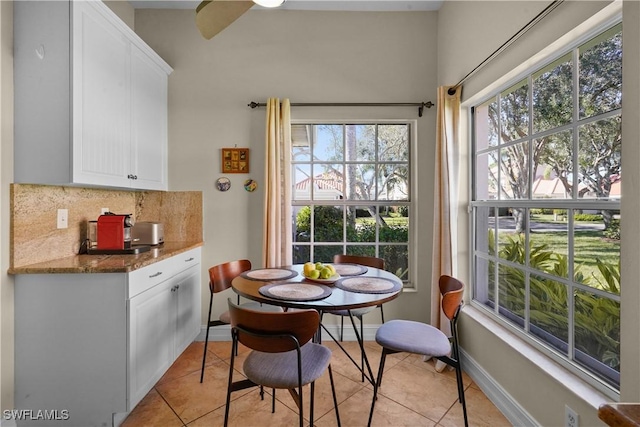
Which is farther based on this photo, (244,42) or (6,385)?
(244,42)

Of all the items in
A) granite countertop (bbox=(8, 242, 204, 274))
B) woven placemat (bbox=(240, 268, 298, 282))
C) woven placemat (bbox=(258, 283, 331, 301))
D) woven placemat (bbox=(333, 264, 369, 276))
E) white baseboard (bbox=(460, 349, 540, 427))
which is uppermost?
granite countertop (bbox=(8, 242, 204, 274))

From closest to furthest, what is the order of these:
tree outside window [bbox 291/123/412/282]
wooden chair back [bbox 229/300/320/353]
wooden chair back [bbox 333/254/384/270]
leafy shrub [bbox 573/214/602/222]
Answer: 1. wooden chair back [bbox 229/300/320/353]
2. leafy shrub [bbox 573/214/602/222]
3. wooden chair back [bbox 333/254/384/270]
4. tree outside window [bbox 291/123/412/282]

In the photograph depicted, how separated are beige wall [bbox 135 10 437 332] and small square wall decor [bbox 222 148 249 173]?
6 cm

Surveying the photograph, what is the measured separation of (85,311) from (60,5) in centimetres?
181

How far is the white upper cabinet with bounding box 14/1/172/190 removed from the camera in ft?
→ 5.59

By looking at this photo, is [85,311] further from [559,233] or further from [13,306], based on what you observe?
[559,233]

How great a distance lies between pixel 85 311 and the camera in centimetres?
170

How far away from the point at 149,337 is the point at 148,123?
175cm

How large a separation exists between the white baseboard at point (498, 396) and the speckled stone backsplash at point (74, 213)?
2.61m

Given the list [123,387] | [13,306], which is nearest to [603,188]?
[123,387]

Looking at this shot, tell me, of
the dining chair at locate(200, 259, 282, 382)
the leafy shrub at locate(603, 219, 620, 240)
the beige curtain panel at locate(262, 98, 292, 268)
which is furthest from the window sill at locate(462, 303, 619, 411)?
the beige curtain panel at locate(262, 98, 292, 268)

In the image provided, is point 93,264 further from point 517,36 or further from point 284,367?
point 517,36

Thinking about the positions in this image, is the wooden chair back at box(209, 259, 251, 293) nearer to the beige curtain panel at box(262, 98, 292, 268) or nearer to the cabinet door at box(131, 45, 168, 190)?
the beige curtain panel at box(262, 98, 292, 268)

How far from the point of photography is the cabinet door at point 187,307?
2330 mm
